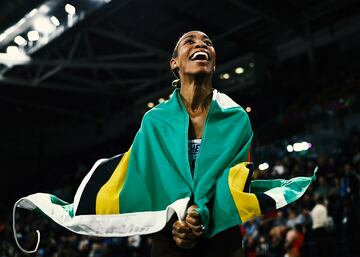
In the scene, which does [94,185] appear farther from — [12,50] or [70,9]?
[12,50]

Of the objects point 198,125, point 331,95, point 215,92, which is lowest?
point 198,125

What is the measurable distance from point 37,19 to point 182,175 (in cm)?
1021

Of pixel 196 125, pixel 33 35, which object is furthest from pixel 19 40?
pixel 196 125

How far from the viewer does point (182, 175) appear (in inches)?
75.4

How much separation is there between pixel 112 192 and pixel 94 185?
124 mm

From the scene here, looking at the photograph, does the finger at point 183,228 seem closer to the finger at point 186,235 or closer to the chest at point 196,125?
the finger at point 186,235

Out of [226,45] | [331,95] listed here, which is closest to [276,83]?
[226,45]

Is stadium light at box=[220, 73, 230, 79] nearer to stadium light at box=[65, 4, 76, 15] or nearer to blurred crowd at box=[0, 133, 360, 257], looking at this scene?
stadium light at box=[65, 4, 76, 15]

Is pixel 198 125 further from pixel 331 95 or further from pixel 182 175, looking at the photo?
pixel 331 95

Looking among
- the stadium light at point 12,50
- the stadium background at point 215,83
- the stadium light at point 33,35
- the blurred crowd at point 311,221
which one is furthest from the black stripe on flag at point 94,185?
the stadium light at point 12,50

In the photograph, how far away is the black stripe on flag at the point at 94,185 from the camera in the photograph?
2.01 metres

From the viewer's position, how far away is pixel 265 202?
187 centimetres

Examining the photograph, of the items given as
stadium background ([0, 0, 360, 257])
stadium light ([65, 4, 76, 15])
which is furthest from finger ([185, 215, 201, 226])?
stadium light ([65, 4, 76, 15])

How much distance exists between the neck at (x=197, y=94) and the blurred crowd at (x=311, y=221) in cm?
310
